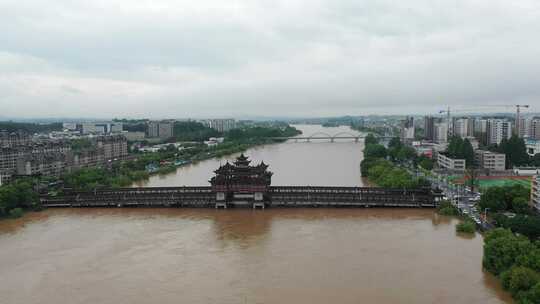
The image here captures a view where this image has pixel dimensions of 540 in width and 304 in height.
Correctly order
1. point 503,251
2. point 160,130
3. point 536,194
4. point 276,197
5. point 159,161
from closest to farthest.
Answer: point 503,251, point 536,194, point 276,197, point 159,161, point 160,130

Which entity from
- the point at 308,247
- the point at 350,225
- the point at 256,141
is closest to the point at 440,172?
the point at 350,225

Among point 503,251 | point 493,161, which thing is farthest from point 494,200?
point 493,161

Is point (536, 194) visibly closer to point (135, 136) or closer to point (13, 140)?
point (13, 140)

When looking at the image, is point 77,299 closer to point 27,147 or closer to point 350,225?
point 350,225

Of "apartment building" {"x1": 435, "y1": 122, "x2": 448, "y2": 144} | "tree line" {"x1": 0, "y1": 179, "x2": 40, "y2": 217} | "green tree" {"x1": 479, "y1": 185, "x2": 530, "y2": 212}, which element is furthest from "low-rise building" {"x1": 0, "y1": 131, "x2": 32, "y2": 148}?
"apartment building" {"x1": 435, "y1": 122, "x2": 448, "y2": 144}

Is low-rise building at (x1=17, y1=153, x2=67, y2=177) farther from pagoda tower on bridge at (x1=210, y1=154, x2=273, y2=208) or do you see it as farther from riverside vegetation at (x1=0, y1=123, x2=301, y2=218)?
pagoda tower on bridge at (x1=210, y1=154, x2=273, y2=208)

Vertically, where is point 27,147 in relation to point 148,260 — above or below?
above

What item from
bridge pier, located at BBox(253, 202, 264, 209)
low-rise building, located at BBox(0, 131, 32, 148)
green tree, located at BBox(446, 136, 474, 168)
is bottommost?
bridge pier, located at BBox(253, 202, 264, 209)
